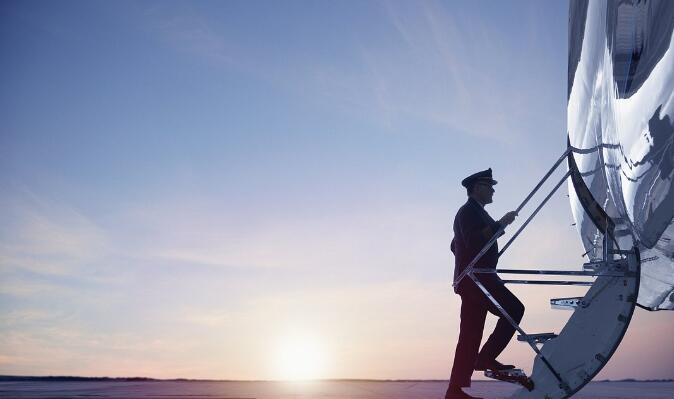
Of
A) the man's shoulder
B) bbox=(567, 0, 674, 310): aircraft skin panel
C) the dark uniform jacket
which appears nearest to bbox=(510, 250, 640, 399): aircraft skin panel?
bbox=(567, 0, 674, 310): aircraft skin panel

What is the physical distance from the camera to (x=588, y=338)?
7652 mm

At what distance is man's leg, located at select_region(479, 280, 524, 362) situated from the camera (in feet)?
27.3

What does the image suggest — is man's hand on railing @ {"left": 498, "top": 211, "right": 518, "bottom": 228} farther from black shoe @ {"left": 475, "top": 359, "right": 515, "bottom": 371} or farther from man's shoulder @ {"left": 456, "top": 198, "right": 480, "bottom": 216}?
black shoe @ {"left": 475, "top": 359, "right": 515, "bottom": 371}

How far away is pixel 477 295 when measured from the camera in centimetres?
837

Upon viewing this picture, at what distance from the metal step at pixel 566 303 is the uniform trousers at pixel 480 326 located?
0.56 metres

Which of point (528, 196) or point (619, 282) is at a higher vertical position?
point (528, 196)

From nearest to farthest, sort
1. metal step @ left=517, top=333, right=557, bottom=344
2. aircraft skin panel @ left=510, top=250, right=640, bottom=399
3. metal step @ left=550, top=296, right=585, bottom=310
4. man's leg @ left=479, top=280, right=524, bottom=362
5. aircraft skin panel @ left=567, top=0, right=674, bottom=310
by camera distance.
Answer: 1. aircraft skin panel @ left=567, top=0, right=674, bottom=310
2. aircraft skin panel @ left=510, top=250, right=640, bottom=399
3. metal step @ left=517, top=333, right=557, bottom=344
4. metal step @ left=550, top=296, right=585, bottom=310
5. man's leg @ left=479, top=280, right=524, bottom=362

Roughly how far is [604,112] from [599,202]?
4.45ft

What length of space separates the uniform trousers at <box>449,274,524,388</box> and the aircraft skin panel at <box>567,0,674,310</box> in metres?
1.43

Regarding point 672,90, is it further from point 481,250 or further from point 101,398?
point 101,398

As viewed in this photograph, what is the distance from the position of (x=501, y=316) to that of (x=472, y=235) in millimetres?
996

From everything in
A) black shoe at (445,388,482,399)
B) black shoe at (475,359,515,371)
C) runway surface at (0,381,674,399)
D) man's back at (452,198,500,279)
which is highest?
man's back at (452,198,500,279)

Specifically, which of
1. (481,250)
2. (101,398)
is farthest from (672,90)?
(101,398)

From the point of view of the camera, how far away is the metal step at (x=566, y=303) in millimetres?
8219
